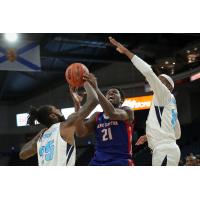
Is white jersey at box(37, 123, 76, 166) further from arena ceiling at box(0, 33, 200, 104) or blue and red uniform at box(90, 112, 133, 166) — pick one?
arena ceiling at box(0, 33, 200, 104)

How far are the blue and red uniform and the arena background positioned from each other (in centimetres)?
207

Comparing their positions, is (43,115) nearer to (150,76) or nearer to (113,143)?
(113,143)

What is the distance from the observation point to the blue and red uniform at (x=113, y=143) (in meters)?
4.79

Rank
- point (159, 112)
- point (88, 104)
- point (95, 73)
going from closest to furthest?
1. point (88, 104)
2. point (159, 112)
3. point (95, 73)

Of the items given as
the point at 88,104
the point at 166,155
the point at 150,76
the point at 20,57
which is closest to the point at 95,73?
the point at 20,57

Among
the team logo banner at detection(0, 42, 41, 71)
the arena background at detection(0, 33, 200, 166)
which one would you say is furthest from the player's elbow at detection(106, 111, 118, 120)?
the team logo banner at detection(0, 42, 41, 71)

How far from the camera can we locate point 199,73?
295 inches

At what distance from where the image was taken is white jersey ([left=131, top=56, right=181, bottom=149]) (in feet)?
15.6

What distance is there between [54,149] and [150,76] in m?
1.36

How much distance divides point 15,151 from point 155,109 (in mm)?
3719

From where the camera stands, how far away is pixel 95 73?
7441 millimetres
